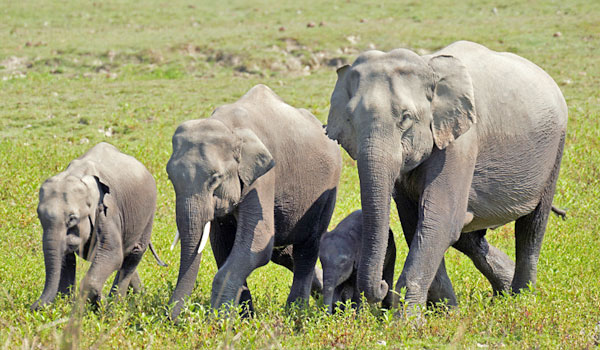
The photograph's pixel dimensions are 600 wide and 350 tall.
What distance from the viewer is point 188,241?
698cm

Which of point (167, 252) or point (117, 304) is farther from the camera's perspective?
point (167, 252)

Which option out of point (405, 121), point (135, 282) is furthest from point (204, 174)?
point (135, 282)

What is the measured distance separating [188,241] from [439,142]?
2169 mm

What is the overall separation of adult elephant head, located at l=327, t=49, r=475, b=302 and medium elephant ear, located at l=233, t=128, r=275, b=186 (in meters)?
0.62

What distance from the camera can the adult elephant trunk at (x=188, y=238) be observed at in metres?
6.88

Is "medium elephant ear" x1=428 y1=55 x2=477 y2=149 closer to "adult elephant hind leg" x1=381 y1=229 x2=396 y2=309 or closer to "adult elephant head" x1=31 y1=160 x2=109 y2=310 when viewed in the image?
"adult elephant hind leg" x1=381 y1=229 x2=396 y2=309

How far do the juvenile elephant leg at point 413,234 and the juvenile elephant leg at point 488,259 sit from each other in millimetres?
884

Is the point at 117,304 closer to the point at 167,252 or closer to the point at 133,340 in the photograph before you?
the point at 133,340

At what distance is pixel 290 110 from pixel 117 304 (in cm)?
240

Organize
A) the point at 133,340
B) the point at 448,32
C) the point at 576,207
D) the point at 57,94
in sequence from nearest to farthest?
the point at 133,340 < the point at 576,207 < the point at 57,94 < the point at 448,32

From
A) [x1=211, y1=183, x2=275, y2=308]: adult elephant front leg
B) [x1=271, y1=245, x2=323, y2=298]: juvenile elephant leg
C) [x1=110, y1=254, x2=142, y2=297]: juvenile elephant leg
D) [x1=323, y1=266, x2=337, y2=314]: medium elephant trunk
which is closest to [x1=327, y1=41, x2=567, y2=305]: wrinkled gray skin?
[x1=323, y1=266, x2=337, y2=314]: medium elephant trunk

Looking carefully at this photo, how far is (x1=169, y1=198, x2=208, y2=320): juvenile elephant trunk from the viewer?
6879 mm

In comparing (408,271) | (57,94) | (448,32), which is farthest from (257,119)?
(448,32)

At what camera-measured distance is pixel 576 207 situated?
12.8m
